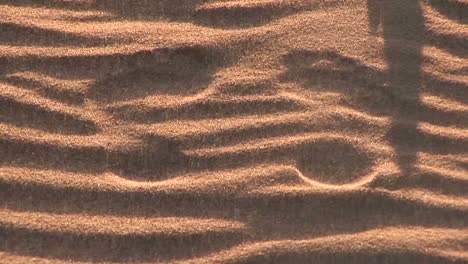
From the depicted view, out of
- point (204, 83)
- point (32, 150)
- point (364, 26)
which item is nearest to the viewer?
Result: point (32, 150)

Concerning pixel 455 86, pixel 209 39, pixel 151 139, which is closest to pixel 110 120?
pixel 151 139

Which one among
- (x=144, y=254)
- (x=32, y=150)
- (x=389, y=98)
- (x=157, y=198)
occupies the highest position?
(x=389, y=98)

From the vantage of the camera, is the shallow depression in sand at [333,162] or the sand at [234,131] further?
the shallow depression in sand at [333,162]

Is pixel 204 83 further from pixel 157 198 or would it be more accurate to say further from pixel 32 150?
pixel 32 150

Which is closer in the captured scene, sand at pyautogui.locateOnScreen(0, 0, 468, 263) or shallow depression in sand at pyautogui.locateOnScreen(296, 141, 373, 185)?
sand at pyautogui.locateOnScreen(0, 0, 468, 263)
